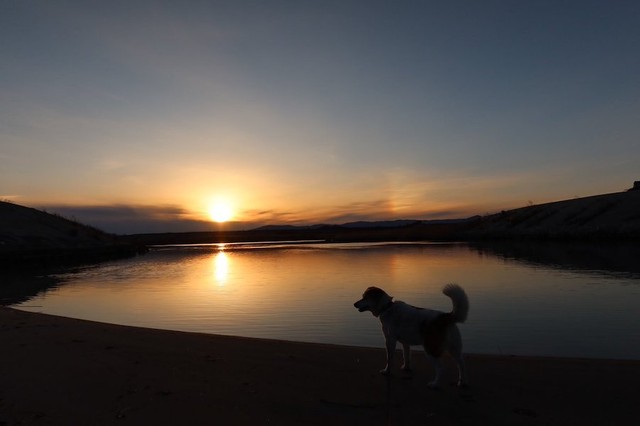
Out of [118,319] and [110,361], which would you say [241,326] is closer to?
[118,319]

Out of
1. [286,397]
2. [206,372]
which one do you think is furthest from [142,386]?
[286,397]

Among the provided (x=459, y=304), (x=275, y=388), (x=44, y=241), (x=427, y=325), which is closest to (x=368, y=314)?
(x=427, y=325)

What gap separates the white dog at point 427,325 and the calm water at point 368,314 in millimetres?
3276

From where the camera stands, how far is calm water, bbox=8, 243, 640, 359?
10.2 meters

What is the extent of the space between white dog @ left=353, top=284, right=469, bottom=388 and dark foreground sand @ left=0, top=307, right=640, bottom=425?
16.4 inches

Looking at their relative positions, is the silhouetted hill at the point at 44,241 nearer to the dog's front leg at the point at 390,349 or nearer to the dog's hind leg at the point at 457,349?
the dog's front leg at the point at 390,349

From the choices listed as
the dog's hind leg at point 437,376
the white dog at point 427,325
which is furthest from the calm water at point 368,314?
the dog's hind leg at point 437,376

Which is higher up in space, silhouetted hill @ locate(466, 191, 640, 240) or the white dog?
silhouetted hill @ locate(466, 191, 640, 240)

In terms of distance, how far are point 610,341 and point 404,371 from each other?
18.9ft

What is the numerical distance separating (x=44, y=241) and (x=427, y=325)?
42575 mm

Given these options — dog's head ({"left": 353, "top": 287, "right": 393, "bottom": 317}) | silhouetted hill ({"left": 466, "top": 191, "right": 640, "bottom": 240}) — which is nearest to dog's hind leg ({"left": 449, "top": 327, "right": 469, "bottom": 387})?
dog's head ({"left": 353, "top": 287, "right": 393, "bottom": 317})

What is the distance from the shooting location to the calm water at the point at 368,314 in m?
10.2

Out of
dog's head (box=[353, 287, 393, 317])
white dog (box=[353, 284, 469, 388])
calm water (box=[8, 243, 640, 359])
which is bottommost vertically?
calm water (box=[8, 243, 640, 359])

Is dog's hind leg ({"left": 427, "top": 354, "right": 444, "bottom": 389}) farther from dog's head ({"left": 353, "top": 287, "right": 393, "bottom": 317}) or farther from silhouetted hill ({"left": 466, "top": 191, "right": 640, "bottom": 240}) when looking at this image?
silhouetted hill ({"left": 466, "top": 191, "right": 640, "bottom": 240})
